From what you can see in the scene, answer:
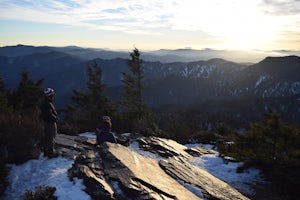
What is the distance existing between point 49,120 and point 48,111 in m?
0.34

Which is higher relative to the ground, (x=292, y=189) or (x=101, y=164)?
(x=101, y=164)

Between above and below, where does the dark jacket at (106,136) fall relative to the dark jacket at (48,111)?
below

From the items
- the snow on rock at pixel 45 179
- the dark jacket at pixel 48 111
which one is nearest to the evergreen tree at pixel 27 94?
the dark jacket at pixel 48 111

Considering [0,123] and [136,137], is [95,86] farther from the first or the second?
[0,123]

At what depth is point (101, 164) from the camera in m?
9.82

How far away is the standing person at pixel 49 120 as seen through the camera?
11.2 m

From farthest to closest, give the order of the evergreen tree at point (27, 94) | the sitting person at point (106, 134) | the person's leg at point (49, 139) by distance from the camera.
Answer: the evergreen tree at point (27, 94) < the sitting person at point (106, 134) < the person's leg at point (49, 139)

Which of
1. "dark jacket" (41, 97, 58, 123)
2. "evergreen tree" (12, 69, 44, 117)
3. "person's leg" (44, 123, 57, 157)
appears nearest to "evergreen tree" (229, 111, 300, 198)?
"person's leg" (44, 123, 57, 157)

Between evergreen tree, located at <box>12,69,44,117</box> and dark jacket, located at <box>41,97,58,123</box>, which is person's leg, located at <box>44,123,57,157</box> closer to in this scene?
dark jacket, located at <box>41,97,58,123</box>

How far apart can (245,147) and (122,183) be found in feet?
28.1

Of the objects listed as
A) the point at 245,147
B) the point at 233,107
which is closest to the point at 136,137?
the point at 245,147

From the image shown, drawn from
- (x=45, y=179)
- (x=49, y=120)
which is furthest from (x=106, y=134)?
(x=45, y=179)

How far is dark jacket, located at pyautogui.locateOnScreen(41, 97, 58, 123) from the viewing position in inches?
442

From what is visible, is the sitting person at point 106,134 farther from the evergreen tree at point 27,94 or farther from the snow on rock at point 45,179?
the evergreen tree at point 27,94
